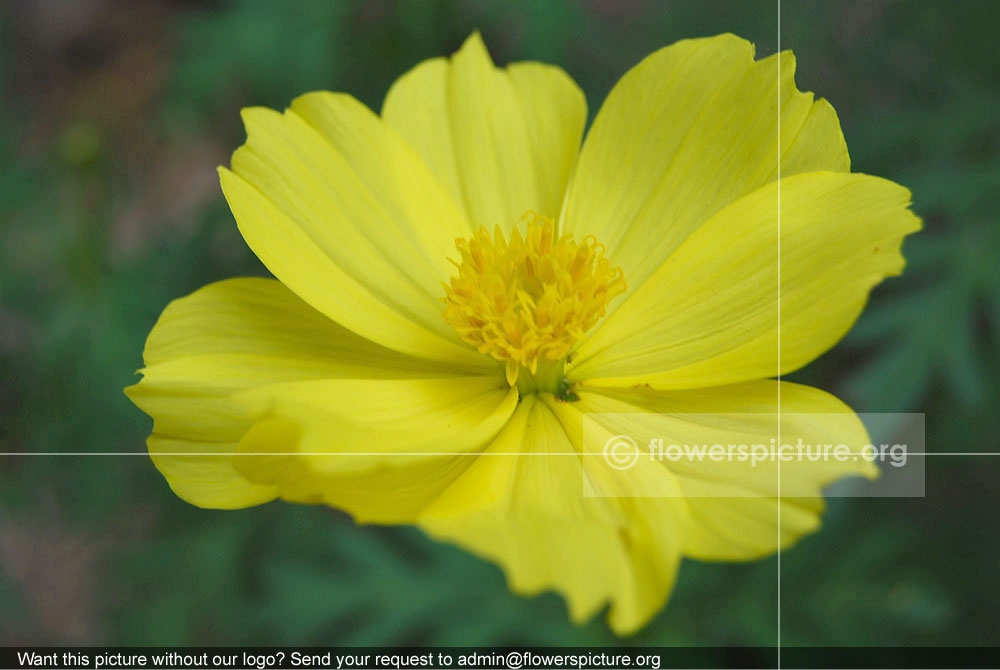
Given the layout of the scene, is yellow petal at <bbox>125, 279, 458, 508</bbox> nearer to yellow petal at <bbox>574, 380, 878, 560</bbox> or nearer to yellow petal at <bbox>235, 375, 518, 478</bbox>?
yellow petal at <bbox>235, 375, 518, 478</bbox>

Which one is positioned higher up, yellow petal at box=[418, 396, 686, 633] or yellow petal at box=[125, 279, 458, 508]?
yellow petal at box=[125, 279, 458, 508]

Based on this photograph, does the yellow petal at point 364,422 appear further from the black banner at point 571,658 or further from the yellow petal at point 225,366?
the black banner at point 571,658

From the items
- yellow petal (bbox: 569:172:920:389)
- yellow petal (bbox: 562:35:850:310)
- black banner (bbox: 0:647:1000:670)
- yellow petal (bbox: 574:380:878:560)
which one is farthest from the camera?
black banner (bbox: 0:647:1000:670)

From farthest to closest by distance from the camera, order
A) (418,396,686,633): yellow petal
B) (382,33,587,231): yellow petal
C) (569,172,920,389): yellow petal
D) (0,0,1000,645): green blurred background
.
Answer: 1. (0,0,1000,645): green blurred background
2. (382,33,587,231): yellow petal
3. (569,172,920,389): yellow petal
4. (418,396,686,633): yellow petal

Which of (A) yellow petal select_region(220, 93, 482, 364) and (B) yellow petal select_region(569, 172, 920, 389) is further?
(A) yellow petal select_region(220, 93, 482, 364)

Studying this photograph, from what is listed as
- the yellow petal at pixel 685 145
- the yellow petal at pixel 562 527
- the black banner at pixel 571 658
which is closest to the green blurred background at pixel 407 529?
the black banner at pixel 571 658

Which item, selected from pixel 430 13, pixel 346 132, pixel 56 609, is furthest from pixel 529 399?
pixel 56 609

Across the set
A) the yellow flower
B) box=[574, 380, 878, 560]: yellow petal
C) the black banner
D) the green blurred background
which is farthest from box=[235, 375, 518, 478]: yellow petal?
the green blurred background
